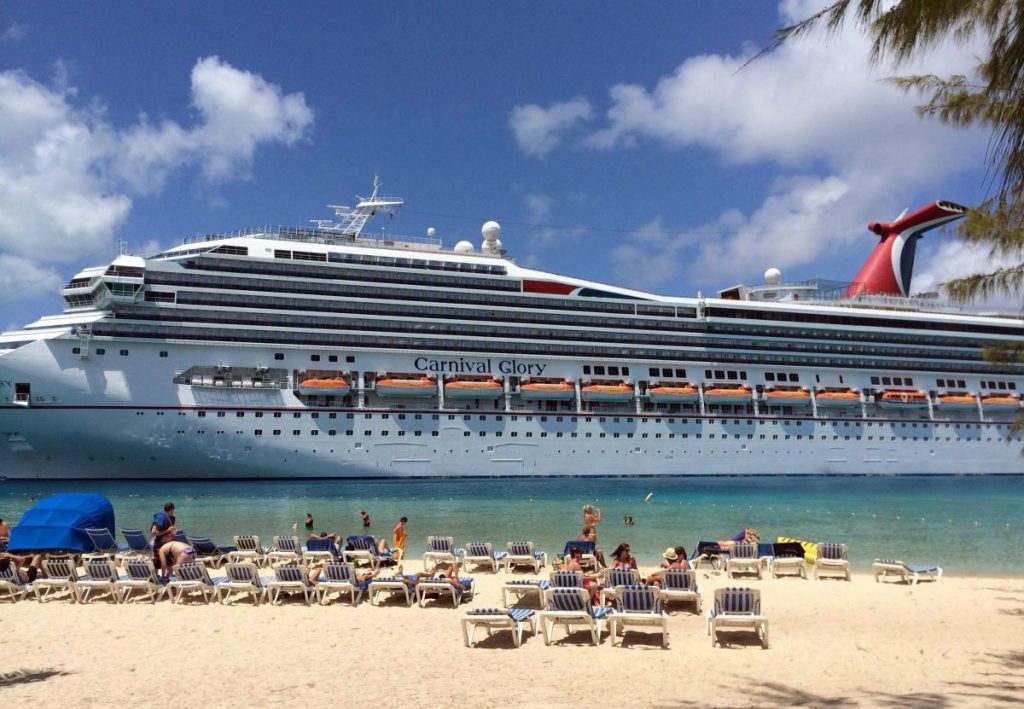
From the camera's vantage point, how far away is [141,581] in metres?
9.93

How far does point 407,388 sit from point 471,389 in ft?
10.2

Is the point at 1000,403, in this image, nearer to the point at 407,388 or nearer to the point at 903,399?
the point at 903,399

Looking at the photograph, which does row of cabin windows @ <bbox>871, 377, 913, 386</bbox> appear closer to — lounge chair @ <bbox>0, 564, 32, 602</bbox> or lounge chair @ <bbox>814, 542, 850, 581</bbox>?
lounge chair @ <bbox>814, 542, 850, 581</bbox>

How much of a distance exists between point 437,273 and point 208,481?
14.5 metres

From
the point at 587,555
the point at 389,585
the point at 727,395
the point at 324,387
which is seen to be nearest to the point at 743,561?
the point at 587,555

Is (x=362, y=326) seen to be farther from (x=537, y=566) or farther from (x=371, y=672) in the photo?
(x=371, y=672)

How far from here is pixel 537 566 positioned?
12.9 m

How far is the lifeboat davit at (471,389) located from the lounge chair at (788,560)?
75.2 ft

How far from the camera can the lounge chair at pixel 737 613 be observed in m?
7.86

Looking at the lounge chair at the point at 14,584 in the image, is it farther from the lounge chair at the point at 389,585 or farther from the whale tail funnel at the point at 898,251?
the whale tail funnel at the point at 898,251

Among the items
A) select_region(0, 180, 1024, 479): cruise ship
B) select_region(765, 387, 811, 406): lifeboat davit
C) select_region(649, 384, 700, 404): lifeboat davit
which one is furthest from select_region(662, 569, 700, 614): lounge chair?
select_region(765, 387, 811, 406): lifeboat davit

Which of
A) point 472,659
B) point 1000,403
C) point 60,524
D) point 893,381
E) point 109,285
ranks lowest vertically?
point 472,659

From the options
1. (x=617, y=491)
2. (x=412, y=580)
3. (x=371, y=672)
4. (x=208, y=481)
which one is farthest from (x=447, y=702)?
(x=208, y=481)

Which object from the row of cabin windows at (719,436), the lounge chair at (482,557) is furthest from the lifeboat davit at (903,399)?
the lounge chair at (482,557)
